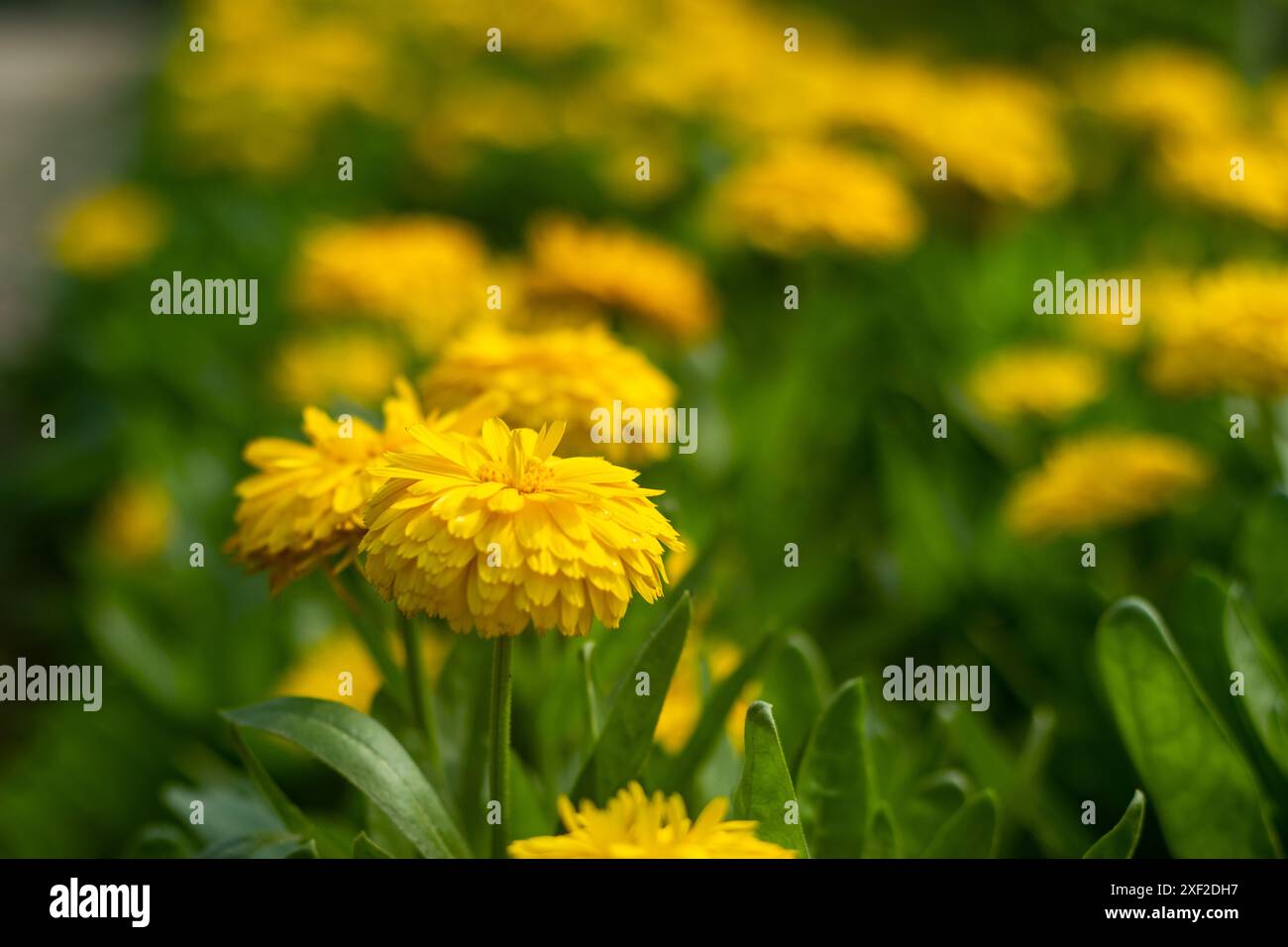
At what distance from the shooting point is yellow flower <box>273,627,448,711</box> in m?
1.76

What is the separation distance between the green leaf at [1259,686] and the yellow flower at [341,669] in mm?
929

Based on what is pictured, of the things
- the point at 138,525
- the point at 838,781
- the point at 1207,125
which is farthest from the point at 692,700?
the point at 1207,125

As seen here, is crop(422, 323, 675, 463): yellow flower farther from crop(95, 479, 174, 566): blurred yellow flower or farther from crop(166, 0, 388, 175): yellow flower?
crop(166, 0, 388, 175): yellow flower

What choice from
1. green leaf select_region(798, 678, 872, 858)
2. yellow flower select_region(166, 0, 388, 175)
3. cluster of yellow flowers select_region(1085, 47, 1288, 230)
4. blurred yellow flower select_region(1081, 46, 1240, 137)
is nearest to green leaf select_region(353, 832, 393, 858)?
green leaf select_region(798, 678, 872, 858)

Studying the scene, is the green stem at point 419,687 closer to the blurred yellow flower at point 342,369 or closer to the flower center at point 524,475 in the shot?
the flower center at point 524,475

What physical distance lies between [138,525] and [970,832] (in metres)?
2.02

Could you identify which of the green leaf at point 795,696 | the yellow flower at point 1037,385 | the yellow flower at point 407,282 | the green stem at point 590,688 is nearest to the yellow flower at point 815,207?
the yellow flower at point 1037,385

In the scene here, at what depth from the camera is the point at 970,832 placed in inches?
46.9

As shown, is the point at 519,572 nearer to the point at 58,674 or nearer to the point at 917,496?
the point at 917,496

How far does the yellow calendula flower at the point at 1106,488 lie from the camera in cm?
175

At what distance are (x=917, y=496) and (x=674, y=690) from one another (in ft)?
2.40

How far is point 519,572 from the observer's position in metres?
0.92

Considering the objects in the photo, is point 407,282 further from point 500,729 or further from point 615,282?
point 500,729
